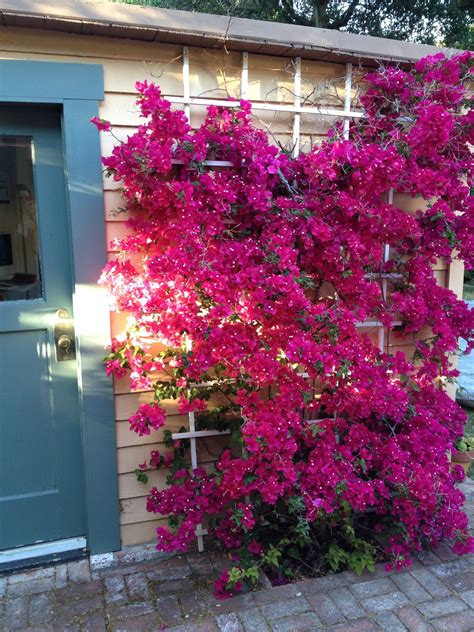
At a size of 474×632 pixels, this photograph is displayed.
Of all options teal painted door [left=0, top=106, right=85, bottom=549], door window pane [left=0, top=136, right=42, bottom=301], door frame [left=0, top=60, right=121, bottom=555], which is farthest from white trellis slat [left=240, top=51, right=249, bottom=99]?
door window pane [left=0, top=136, right=42, bottom=301]

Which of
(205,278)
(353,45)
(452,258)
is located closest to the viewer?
(205,278)

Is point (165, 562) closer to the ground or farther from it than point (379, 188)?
closer to the ground

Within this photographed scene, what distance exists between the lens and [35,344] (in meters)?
2.57

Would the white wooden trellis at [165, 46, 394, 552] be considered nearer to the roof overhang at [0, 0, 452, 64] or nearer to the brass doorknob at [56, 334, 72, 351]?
the roof overhang at [0, 0, 452, 64]

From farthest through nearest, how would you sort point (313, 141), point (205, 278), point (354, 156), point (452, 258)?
1. point (452, 258)
2. point (313, 141)
3. point (354, 156)
4. point (205, 278)

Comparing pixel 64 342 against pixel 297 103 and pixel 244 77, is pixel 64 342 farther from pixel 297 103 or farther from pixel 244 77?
pixel 297 103

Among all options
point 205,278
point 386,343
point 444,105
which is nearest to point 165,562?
point 205,278

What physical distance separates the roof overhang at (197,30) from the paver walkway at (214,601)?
2510mm

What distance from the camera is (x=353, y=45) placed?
2594 millimetres

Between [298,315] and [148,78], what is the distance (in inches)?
52.9

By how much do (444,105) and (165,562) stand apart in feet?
8.90

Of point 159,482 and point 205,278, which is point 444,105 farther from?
point 159,482

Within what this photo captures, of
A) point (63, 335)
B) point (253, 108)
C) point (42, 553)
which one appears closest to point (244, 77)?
point (253, 108)

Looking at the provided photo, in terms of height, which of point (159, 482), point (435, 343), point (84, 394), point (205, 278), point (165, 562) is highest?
point (205, 278)
